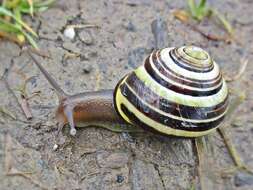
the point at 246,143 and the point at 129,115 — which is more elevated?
the point at 129,115

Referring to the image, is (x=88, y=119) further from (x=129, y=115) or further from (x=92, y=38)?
(x=92, y=38)

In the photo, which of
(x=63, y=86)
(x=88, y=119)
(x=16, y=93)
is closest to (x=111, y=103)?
(x=88, y=119)

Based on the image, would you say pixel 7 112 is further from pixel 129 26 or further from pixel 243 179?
pixel 243 179

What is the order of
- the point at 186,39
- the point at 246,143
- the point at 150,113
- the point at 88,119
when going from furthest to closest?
1. the point at 186,39
2. the point at 246,143
3. the point at 88,119
4. the point at 150,113

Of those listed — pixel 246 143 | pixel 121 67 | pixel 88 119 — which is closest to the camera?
pixel 88 119

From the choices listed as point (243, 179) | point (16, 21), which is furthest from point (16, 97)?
point (243, 179)

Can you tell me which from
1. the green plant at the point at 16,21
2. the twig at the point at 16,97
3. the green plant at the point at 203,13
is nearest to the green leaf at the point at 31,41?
the green plant at the point at 16,21

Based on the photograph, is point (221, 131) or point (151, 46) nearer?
point (221, 131)
